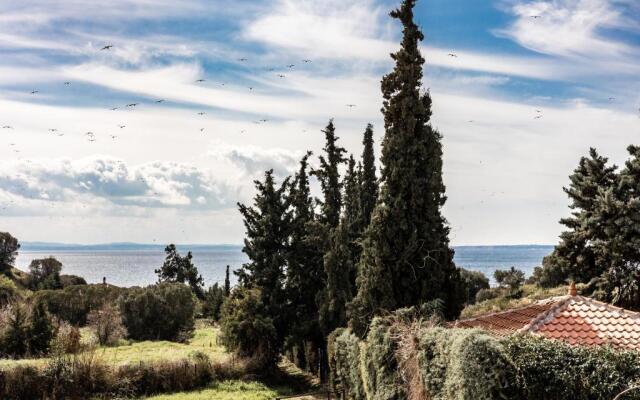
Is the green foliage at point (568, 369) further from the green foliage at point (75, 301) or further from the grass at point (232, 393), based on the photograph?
the green foliage at point (75, 301)

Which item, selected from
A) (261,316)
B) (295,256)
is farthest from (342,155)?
(261,316)

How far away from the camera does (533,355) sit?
1265 cm

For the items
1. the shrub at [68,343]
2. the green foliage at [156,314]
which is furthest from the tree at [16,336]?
the green foliage at [156,314]


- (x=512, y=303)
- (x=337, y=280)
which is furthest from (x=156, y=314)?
(x=512, y=303)

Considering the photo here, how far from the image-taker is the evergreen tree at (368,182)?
32.9 metres

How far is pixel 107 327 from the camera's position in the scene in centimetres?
4128

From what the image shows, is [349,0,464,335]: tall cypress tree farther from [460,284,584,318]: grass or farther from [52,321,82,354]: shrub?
[52,321,82,354]: shrub

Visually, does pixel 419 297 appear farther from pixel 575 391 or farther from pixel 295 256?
pixel 295 256

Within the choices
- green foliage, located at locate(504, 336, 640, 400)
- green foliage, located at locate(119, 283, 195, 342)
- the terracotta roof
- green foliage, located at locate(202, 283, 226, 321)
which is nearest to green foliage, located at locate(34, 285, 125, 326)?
green foliage, located at locate(119, 283, 195, 342)

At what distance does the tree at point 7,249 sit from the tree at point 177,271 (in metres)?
28.8

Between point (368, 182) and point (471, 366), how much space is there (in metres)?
21.6

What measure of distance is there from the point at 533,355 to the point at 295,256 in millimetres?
23900

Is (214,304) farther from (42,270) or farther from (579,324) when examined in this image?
(579,324)

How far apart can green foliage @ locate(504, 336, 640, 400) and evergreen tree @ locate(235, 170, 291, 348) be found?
23358mm
